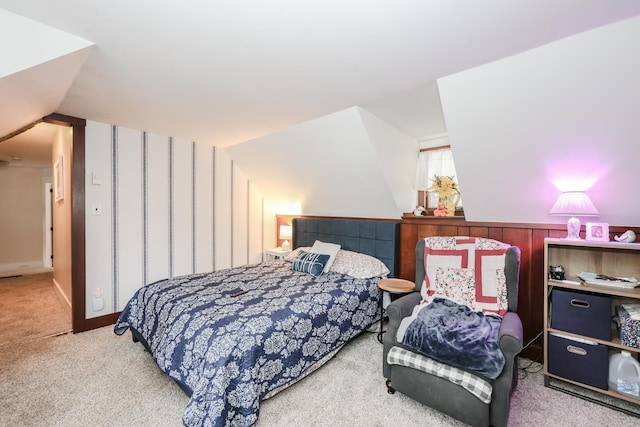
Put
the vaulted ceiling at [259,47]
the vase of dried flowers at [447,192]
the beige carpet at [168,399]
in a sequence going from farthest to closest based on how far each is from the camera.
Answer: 1. the vase of dried flowers at [447,192]
2. the beige carpet at [168,399]
3. the vaulted ceiling at [259,47]

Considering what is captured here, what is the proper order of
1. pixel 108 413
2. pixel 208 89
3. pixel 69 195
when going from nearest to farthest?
pixel 108 413 < pixel 208 89 < pixel 69 195

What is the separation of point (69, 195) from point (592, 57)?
4.55 metres

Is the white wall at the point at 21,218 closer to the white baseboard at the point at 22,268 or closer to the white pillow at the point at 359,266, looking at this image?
the white baseboard at the point at 22,268

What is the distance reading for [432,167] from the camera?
3176 millimetres

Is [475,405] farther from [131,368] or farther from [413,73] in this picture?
[131,368]

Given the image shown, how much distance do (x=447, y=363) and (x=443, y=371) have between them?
5 cm

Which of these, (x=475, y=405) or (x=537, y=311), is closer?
(x=475, y=405)

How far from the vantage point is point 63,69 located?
5.78ft

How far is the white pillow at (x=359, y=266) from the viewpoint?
122 inches

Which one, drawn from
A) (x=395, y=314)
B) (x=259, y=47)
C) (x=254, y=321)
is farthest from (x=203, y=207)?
(x=395, y=314)

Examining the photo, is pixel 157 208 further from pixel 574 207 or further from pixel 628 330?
pixel 628 330

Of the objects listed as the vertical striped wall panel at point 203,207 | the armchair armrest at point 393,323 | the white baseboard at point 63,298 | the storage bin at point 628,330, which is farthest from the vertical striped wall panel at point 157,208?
the storage bin at point 628,330

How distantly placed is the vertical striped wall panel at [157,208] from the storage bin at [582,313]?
13.3 ft

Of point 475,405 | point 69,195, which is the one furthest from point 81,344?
point 475,405
